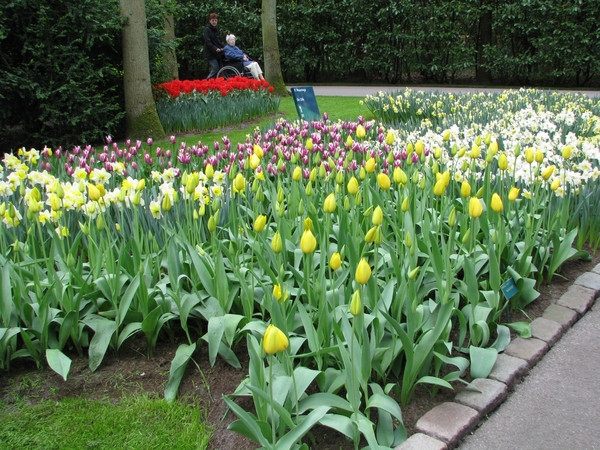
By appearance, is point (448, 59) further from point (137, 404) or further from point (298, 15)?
point (137, 404)

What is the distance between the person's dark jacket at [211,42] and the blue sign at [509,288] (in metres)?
11.7

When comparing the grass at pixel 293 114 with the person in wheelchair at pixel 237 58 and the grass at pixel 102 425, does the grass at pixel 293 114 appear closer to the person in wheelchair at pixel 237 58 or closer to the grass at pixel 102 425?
the person in wheelchair at pixel 237 58

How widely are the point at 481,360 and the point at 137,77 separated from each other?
675 cm

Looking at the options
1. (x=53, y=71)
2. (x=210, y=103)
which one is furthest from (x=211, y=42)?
(x=53, y=71)

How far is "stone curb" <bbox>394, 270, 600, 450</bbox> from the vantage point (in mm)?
2287

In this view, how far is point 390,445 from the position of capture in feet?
7.39

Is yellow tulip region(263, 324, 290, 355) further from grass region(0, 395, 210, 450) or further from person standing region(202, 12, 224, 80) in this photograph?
person standing region(202, 12, 224, 80)

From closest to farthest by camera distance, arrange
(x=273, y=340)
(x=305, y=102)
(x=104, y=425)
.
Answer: (x=273, y=340) → (x=104, y=425) → (x=305, y=102)

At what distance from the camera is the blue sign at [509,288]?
2.95 m

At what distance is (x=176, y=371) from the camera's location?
2607 mm

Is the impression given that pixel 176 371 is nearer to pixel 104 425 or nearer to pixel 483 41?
pixel 104 425

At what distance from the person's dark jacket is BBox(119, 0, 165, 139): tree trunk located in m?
5.64

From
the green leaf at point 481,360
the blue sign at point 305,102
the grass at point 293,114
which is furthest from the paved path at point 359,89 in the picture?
the green leaf at point 481,360

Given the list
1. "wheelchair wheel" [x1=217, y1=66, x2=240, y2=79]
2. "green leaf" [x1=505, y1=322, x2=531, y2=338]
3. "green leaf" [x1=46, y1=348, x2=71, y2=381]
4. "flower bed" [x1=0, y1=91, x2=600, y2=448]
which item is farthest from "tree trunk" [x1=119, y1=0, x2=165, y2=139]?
"green leaf" [x1=505, y1=322, x2=531, y2=338]
